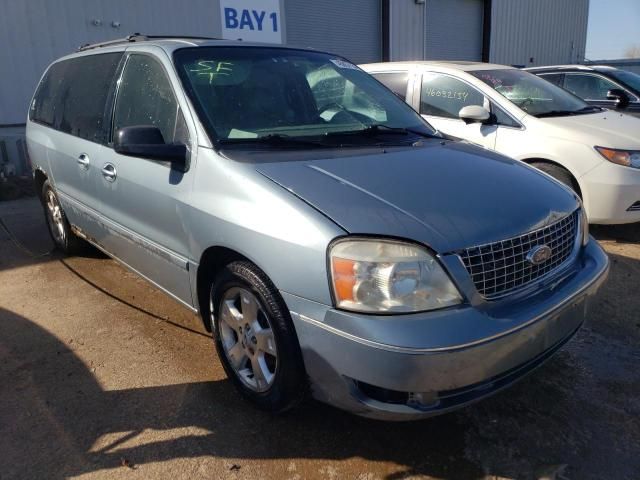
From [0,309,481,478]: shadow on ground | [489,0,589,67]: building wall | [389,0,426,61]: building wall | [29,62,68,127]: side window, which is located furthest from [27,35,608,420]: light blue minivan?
Answer: [489,0,589,67]: building wall

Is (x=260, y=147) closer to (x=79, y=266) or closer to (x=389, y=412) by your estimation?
(x=389, y=412)

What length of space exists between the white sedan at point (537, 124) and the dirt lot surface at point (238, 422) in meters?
1.56

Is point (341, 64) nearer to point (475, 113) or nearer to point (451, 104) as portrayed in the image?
point (475, 113)

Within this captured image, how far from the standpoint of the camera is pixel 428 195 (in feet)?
7.81

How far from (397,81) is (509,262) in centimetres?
435

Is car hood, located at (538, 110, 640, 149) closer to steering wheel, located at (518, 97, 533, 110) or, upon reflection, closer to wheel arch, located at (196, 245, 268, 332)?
steering wheel, located at (518, 97, 533, 110)

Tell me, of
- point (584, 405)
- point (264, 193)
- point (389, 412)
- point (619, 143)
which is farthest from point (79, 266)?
point (619, 143)

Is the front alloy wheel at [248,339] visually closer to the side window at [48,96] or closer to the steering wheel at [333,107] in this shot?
the steering wheel at [333,107]

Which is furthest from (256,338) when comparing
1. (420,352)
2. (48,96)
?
(48,96)

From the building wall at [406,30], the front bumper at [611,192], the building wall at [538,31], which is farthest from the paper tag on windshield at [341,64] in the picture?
the building wall at [538,31]

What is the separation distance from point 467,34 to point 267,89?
17454mm

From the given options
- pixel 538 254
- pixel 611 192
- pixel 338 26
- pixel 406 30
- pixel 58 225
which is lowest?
pixel 58 225

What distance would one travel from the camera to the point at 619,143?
4926 mm

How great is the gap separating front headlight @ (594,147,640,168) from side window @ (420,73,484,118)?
1303 mm
